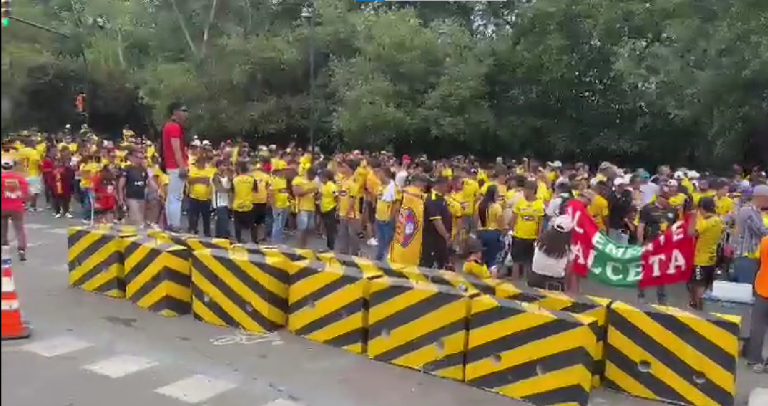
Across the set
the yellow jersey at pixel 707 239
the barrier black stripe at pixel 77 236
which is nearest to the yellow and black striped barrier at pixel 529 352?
the yellow jersey at pixel 707 239

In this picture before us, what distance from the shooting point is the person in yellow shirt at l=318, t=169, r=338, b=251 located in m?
14.7

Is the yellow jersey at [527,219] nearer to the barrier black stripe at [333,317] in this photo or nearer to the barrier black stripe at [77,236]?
the barrier black stripe at [333,317]

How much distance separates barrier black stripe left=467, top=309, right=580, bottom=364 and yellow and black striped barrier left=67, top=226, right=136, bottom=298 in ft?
16.5

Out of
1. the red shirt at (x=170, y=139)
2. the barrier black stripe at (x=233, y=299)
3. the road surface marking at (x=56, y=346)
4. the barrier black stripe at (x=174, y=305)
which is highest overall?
the red shirt at (x=170, y=139)

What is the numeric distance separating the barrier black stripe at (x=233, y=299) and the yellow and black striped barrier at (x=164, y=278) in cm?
41

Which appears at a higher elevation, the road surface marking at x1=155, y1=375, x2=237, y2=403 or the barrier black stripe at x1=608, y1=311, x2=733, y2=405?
the barrier black stripe at x1=608, y1=311, x2=733, y2=405

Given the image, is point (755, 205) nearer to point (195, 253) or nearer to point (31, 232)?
point (195, 253)

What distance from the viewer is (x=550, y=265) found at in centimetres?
983

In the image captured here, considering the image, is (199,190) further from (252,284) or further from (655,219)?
(655,219)

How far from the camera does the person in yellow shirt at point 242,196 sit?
14.2m

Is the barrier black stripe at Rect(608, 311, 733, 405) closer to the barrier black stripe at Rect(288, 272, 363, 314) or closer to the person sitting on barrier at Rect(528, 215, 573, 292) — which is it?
the person sitting on barrier at Rect(528, 215, 573, 292)

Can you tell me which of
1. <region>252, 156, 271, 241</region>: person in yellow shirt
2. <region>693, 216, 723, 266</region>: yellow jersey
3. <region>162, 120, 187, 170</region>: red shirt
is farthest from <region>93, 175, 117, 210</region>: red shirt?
<region>693, 216, 723, 266</region>: yellow jersey

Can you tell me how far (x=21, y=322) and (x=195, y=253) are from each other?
6.34 feet

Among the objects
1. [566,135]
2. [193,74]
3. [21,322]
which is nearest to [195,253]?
[21,322]
